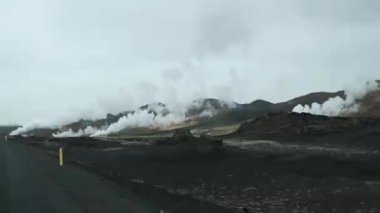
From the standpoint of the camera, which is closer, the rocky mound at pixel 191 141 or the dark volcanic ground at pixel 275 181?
the dark volcanic ground at pixel 275 181

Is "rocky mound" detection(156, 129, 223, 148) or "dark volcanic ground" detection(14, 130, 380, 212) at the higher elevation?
"rocky mound" detection(156, 129, 223, 148)

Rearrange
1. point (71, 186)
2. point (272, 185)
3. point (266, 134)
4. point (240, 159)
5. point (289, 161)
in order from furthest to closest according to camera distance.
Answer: point (266, 134) → point (240, 159) → point (289, 161) → point (272, 185) → point (71, 186)

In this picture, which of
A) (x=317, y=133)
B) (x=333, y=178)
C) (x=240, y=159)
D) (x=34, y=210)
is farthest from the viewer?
(x=317, y=133)

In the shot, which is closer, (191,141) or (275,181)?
(275,181)

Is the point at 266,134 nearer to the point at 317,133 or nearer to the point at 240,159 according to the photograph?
the point at 317,133

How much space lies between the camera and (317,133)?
11194cm

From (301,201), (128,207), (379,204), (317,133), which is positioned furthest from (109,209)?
(317,133)

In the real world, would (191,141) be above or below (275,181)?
above

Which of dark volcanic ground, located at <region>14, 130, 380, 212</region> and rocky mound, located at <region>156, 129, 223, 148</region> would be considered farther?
rocky mound, located at <region>156, 129, 223, 148</region>

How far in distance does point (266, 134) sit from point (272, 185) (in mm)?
87430

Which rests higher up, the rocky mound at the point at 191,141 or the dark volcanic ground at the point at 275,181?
the rocky mound at the point at 191,141

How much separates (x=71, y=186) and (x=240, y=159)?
33.6 metres

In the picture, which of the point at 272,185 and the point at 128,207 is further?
the point at 272,185

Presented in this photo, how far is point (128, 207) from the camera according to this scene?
75.7 feet
